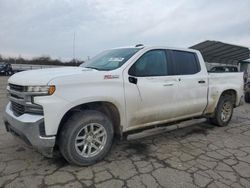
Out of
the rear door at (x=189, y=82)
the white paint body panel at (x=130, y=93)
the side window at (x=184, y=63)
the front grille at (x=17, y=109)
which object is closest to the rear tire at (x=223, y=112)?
the white paint body panel at (x=130, y=93)

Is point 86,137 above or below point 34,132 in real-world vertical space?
below

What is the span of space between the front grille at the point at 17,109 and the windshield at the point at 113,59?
1.43 m

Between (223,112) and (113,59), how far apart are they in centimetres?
341

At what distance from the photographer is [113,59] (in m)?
3.94

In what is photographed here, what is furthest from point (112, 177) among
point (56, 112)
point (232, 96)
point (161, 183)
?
point (232, 96)

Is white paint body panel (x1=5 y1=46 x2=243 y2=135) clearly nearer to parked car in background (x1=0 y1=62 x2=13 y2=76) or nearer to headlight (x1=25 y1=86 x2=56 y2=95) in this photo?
headlight (x1=25 y1=86 x2=56 y2=95)

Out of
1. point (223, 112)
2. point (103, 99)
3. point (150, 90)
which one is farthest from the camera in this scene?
point (223, 112)

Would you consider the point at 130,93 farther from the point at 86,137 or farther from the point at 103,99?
the point at 86,137

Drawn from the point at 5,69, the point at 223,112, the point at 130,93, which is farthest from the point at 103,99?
the point at 5,69

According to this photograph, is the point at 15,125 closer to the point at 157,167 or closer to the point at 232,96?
the point at 157,167

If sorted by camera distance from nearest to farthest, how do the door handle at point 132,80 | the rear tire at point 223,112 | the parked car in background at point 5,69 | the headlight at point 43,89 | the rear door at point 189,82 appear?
1. the headlight at point 43,89
2. the door handle at point 132,80
3. the rear door at point 189,82
4. the rear tire at point 223,112
5. the parked car in background at point 5,69

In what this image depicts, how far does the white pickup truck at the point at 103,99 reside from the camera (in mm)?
2863

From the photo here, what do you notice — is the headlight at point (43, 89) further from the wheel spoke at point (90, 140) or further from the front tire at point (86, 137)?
the wheel spoke at point (90, 140)

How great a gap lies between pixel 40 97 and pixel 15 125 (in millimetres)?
661
